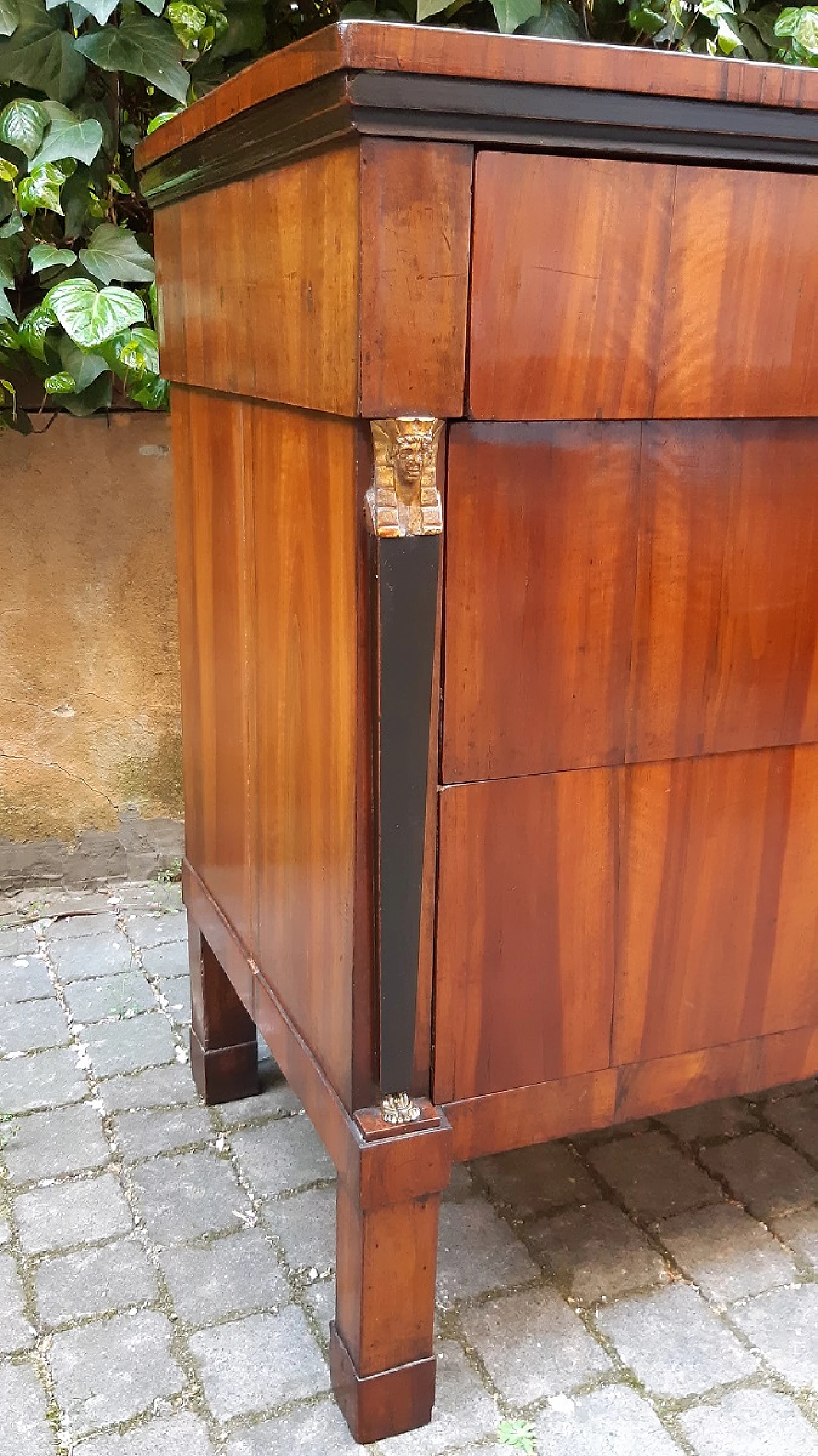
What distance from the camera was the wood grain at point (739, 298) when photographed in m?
1.13

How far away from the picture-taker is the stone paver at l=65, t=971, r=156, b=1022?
7.20 ft

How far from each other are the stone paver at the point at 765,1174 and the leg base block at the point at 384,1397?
1.93 ft

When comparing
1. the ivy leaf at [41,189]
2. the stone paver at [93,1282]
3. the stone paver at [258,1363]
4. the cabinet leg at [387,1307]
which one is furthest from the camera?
the ivy leaf at [41,189]

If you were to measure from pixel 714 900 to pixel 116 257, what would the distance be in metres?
1.61

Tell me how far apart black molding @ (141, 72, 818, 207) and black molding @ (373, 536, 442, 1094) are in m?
0.34

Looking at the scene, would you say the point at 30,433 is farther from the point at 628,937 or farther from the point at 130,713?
the point at 628,937

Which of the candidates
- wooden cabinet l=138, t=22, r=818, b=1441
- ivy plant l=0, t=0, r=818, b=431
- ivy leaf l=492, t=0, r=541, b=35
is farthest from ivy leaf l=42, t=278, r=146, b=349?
ivy leaf l=492, t=0, r=541, b=35

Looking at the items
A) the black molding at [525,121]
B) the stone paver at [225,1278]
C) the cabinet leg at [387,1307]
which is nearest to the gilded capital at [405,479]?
the black molding at [525,121]

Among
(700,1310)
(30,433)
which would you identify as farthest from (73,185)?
(700,1310)

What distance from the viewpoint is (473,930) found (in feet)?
4.14

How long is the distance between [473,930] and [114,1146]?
87 cm

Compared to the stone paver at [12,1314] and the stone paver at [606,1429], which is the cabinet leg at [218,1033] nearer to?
the stone paver at [12,1314]

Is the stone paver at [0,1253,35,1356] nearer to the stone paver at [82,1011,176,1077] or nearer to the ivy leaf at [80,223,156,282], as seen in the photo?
the stone paver at [82,1011,176,1077]

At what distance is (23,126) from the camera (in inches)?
83.5
